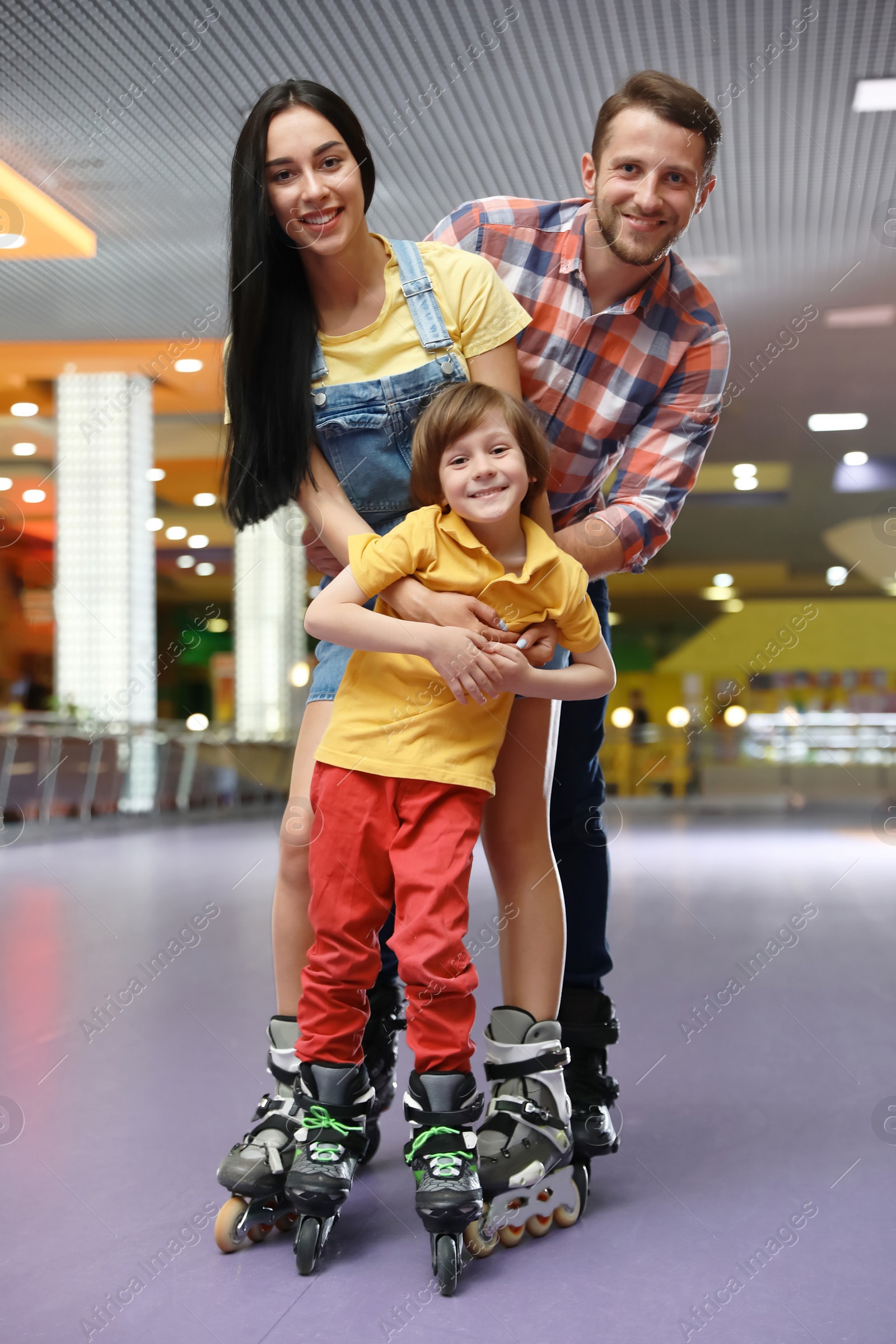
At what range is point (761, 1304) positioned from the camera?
1087 mm

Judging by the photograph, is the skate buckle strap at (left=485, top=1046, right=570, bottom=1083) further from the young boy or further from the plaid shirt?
the plaid shirt

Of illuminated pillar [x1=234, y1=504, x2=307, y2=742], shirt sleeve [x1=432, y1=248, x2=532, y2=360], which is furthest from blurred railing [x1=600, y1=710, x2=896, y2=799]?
shirt sleeve [x1=432, y1=248, x2=532, y2=360]

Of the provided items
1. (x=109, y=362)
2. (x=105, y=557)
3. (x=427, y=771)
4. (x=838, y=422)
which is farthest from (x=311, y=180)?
(x=838, y=422)

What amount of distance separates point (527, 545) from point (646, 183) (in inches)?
18.6

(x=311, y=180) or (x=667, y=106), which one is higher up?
(x=667, y=106)

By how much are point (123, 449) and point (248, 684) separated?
4022 millimetres

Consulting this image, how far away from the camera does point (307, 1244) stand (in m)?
1.17

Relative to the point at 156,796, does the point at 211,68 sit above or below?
above

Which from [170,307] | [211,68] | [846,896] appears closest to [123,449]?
[170,307]

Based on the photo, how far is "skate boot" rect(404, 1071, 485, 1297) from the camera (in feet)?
3.73

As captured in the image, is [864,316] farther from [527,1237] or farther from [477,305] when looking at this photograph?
[527,1237]

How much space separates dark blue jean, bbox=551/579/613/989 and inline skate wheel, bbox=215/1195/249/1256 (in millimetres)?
527

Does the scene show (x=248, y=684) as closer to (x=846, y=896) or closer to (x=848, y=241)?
(x=848, y=241)

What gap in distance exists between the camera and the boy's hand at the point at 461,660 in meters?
1.20
